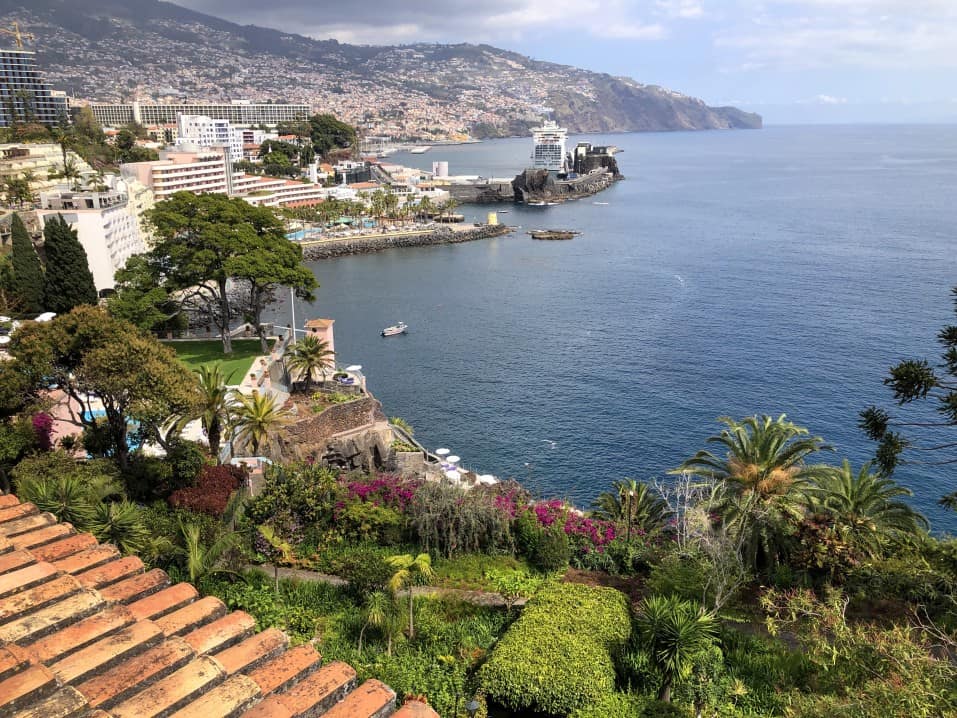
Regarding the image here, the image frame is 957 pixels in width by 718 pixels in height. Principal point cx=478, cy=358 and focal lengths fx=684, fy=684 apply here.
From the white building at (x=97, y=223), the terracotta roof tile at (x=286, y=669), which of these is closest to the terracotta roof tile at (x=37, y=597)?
the terracotta roof tile at (x=286, y=669)

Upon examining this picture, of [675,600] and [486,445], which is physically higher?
[675,600]

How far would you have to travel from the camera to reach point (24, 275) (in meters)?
33.2

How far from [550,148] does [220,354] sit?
468 feet

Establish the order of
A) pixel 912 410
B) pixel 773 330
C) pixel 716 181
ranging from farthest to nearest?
1. pixel 716 181
2. pixel 773 330
3. pixel 912 410

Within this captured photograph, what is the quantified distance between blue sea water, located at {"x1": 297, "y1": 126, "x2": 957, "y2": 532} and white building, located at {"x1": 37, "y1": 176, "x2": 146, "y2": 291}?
13.3m

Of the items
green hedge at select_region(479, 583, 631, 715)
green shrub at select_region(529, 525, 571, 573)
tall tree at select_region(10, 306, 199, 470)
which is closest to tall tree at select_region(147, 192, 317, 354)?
tall tree at select_region(10, 306, 199, 470)

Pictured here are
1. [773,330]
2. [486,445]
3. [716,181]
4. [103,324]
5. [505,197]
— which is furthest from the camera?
[716,181]

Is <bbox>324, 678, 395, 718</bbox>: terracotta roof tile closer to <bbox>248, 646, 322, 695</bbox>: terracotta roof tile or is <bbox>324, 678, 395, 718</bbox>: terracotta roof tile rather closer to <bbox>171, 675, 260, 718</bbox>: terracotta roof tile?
<bbox>248, 646, 322, 695</bbox>: terracotta roof tile

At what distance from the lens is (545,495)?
83.5 ft

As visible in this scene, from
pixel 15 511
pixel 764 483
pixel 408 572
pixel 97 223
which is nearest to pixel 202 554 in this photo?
pixel 408 572

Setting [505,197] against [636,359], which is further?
[505,197]

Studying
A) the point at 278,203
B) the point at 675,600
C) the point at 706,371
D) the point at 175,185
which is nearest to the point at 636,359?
the point at 706,371

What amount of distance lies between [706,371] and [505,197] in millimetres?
87725

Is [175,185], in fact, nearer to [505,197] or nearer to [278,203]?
[278,203]
